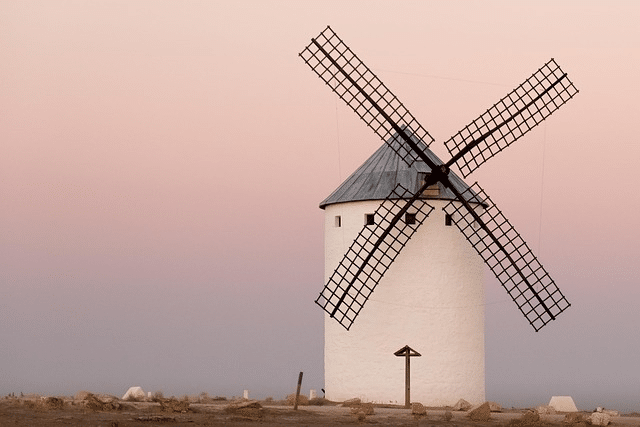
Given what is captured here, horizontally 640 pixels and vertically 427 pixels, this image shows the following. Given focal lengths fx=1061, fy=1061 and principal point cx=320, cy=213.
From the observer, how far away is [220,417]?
23.0 m

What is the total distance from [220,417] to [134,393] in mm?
7060

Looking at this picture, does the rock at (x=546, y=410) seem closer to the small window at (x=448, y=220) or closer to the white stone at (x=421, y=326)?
the white stone at (x=421, y=326)

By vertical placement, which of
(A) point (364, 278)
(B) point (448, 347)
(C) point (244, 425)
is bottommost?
(C) point (244, 425)

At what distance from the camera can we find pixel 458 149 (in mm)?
28625

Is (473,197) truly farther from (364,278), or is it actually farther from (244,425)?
(244,425)

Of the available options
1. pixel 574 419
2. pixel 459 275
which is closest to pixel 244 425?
pixel 574 419

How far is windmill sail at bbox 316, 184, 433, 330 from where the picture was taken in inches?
1103

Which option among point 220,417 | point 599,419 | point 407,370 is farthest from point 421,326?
point 220,417

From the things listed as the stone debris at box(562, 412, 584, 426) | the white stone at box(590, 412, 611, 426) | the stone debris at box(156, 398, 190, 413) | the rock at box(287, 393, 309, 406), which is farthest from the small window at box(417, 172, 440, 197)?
the stone debris at box(156, 398, 190, 413)

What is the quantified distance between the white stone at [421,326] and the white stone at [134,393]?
5419 mm

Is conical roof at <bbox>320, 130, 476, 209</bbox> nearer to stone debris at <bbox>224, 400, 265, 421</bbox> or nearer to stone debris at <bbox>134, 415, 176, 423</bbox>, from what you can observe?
stone debris at <bbox>224, 400, 265, 421</bbox>

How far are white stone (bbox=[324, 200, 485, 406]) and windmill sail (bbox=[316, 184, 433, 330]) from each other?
234 millimetres

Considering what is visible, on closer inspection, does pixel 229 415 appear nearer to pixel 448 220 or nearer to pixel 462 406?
pixel 462 406

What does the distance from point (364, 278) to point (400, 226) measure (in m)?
1.71
